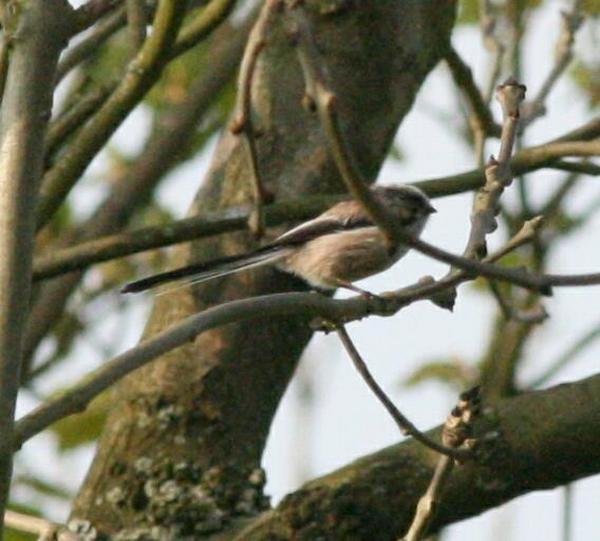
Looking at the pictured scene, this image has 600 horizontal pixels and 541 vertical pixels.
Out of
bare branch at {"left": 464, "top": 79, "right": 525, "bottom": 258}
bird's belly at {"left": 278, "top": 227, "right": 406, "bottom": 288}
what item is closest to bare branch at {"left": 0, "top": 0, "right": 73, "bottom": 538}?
bare branch at {"left": 464, "top": 79, "right": 525, "bottom": 258}

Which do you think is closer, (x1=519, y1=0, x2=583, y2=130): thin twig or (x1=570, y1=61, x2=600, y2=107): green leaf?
(x1=519, y1=0, x2=583, y2=130): thin twig

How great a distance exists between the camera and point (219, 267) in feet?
13.0

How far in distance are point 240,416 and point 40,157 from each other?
4.78 feet

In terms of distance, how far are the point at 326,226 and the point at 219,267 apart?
0.43 m

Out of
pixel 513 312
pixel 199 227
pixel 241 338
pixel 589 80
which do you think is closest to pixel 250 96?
pixel 199 227

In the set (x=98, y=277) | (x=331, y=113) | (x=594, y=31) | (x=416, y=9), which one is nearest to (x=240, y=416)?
(x=416, y=9)

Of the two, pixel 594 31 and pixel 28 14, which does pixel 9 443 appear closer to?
pixel 28 14

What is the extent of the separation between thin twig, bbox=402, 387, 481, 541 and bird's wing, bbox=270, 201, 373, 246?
1256 mm

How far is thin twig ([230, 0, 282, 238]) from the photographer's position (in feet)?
8.18

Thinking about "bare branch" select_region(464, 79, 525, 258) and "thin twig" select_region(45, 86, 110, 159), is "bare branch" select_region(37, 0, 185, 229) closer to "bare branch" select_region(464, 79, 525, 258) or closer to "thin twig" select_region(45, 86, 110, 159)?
"thin twig" select_region(45, 86, 110, 159)

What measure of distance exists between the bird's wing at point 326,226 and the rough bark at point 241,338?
9 cm

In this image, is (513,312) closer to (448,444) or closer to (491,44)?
(491,44)

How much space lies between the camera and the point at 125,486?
147 inches

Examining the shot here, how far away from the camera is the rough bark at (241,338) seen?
147 inches
